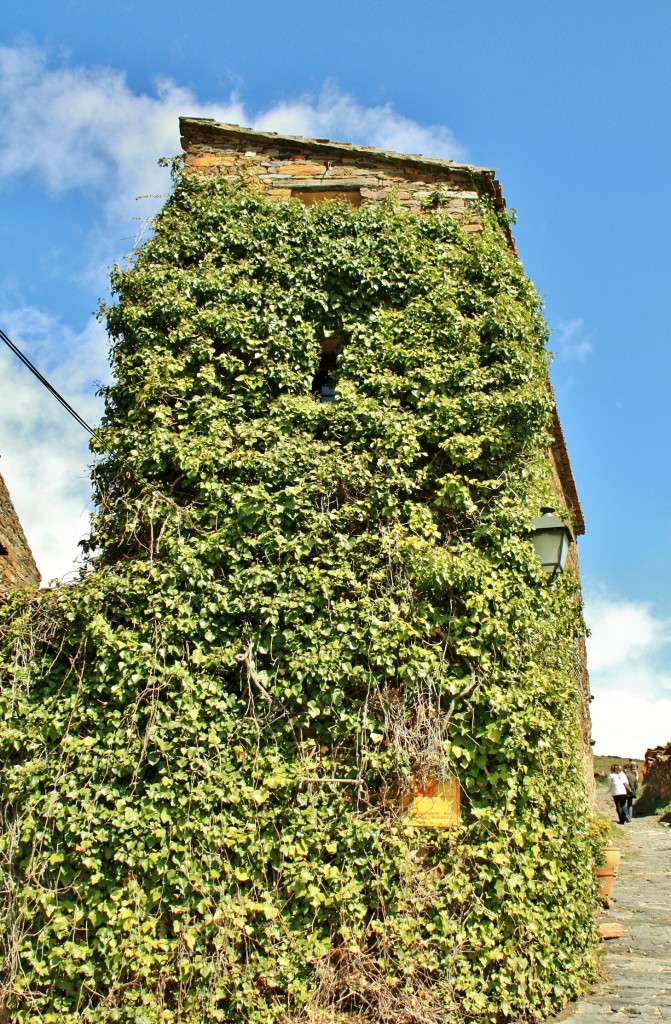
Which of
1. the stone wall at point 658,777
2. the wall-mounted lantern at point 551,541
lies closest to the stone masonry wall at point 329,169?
the wall-mounted lantern at point 551,541

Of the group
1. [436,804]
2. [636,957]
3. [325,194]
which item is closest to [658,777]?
[636,957]

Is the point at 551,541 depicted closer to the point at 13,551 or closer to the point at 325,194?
the point at 325,194

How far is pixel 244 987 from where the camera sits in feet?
18.4

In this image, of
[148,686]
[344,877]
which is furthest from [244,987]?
[148,686]

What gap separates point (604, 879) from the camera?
26.6 feet

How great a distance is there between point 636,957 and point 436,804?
246 centimetres

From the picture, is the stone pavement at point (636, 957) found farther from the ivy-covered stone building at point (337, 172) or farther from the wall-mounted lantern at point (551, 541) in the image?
the ivy-covered stone building at point (337, 172)

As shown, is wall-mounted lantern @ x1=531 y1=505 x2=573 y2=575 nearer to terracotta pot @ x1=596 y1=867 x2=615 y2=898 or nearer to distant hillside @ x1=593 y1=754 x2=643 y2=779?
terracotta pot @ x1=596 y1=867 x2=615 y2=898

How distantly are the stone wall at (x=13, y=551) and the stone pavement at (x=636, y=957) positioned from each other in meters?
7.08

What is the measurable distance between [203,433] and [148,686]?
2.30 m

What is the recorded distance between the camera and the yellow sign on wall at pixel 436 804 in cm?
610

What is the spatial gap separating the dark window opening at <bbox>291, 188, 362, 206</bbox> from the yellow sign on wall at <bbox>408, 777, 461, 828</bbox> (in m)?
6.12

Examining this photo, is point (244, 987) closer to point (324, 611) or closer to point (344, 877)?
point (344, 877)

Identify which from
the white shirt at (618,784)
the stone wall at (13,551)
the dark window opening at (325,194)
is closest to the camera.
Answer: the dark window opening at (325,194)
